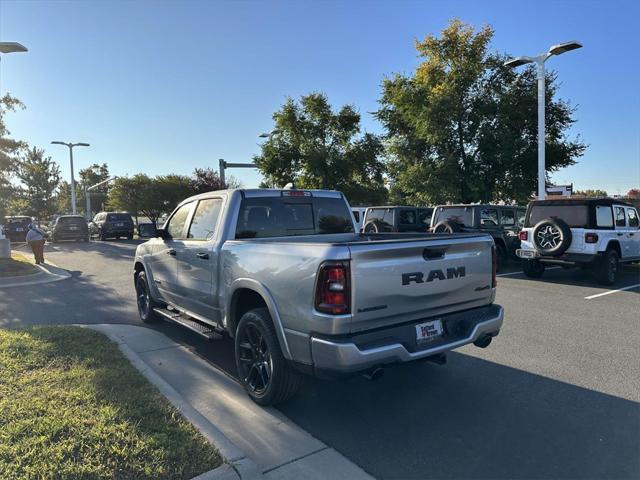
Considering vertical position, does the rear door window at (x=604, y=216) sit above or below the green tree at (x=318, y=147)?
below

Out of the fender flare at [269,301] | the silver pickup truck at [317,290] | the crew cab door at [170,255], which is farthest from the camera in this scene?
the crew cab door at [170,255]

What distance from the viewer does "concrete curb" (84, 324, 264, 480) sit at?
2.75m

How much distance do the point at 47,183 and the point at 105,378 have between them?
2428 inches

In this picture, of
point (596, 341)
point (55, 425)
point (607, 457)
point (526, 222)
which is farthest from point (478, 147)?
point (55, 425)

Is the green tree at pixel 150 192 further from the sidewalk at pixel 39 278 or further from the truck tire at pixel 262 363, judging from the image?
the truck tire at pixel 262 363

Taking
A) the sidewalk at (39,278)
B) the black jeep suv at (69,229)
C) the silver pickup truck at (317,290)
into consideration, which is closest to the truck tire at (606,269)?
the silver pickup truck at (317,290)

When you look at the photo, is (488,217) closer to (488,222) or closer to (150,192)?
(488,222)

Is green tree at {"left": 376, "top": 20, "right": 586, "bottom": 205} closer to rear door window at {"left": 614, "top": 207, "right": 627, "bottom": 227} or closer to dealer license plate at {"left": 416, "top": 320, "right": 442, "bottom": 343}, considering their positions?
rear door window at {"left": 614, "top": 207, "right": 627, "bottom": 227}

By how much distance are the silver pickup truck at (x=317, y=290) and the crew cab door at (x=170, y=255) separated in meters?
0.19

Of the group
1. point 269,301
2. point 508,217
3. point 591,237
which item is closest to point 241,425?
point 269,301

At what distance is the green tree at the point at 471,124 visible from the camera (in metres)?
19.8

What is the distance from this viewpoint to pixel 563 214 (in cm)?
1039

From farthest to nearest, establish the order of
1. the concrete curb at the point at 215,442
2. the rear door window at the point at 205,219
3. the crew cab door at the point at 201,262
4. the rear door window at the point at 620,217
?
the rear door window at the point at 620,217
the rear door window at the point at 205,219
the crew cab door at the point at 201,262
the concrete curb at the point at 215,442

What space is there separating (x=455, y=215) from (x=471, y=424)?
396 inches
